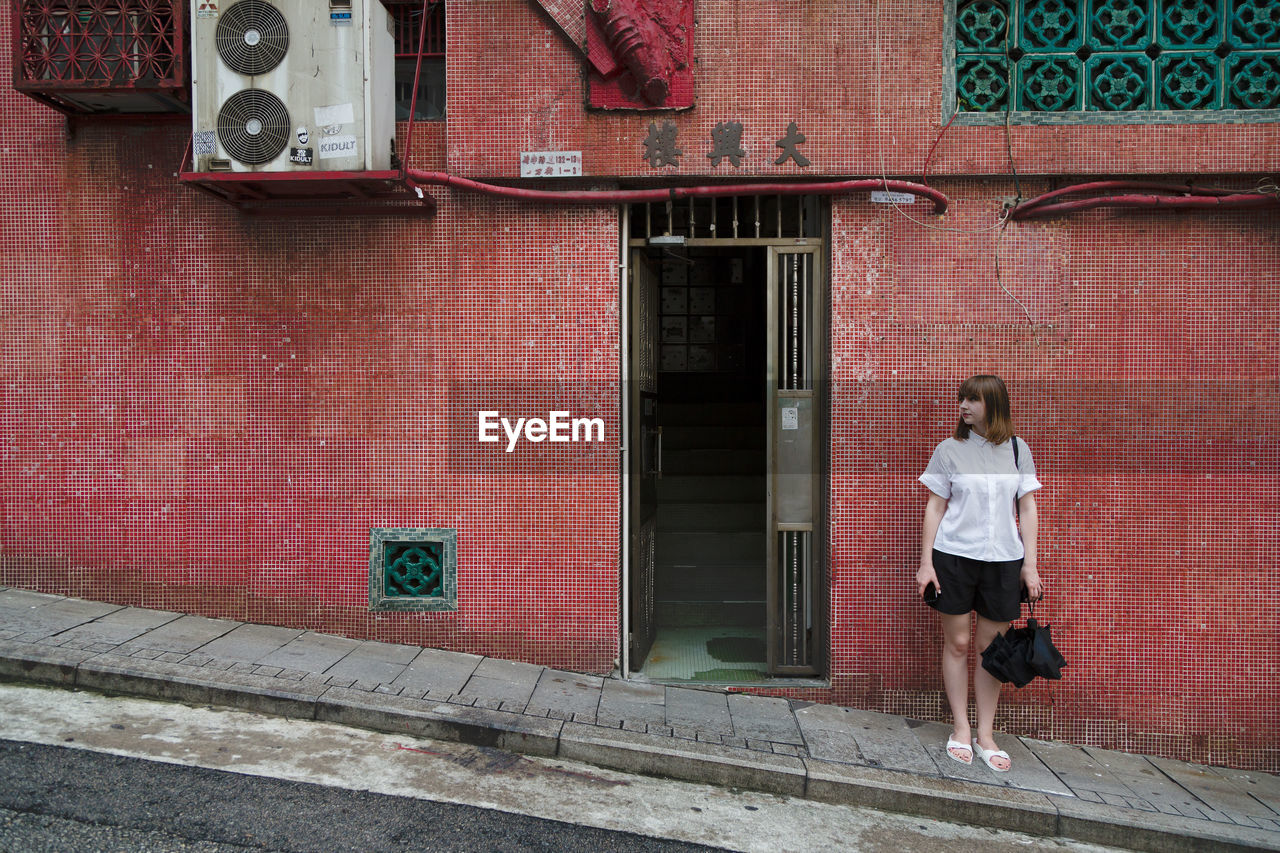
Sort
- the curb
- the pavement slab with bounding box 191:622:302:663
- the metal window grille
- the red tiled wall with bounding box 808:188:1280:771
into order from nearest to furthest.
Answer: the curb
the pavement slab with bounding box 191:622:302:663
the red tiled wall with bounding box 808:188:1280:771
the metal window grille

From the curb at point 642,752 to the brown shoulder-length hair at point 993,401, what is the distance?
1.90 meters

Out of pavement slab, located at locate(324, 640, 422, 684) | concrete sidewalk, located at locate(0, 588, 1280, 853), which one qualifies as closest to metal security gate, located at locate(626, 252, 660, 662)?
concrete sidewalk, located at locate(0, 588, 1280, 853)

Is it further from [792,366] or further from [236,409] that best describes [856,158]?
[236,409]

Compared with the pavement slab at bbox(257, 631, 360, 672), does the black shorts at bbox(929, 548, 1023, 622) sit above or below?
above

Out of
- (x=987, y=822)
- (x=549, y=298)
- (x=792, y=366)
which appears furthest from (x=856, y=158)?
(x=987, y=822)

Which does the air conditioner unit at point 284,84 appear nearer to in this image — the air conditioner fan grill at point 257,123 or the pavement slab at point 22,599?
the air conditioner fan grill at point 257,123

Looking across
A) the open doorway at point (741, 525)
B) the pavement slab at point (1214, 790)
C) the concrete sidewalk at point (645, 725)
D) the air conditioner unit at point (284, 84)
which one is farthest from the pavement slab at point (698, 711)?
the air conditioner unit at point (284, 84)

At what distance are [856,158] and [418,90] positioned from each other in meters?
2.96

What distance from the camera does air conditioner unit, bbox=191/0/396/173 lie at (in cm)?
500

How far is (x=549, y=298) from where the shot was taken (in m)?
5.52

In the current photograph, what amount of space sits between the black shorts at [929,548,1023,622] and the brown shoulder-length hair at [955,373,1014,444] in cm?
70

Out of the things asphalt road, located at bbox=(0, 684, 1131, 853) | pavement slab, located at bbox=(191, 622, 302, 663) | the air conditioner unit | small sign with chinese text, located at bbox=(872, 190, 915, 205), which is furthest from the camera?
small sign with chinese text, located at bbox=(872, 190, 915, 205)

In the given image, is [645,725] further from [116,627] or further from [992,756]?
[116,627]

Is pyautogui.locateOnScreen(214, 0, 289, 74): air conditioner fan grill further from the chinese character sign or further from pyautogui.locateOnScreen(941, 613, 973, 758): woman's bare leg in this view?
pyautogui.locateOnScreen(941, 613, 973, 758): woman's bare leg
